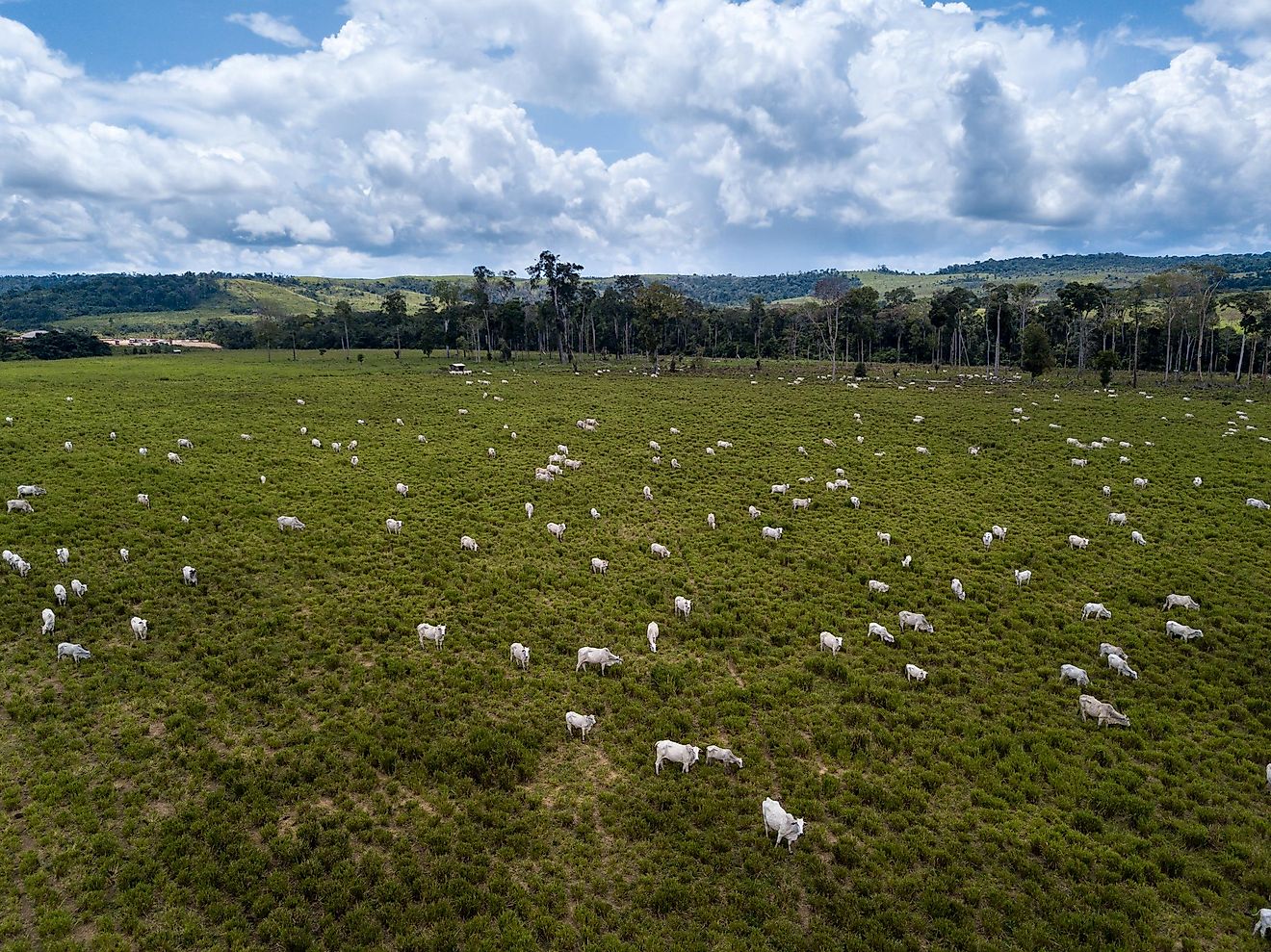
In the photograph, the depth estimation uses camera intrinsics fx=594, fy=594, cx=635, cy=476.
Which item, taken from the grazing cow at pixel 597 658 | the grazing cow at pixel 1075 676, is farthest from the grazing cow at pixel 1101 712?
the grazing cow at pixel 597 658

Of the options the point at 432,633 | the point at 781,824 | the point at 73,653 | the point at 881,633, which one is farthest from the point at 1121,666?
the point at 73,653

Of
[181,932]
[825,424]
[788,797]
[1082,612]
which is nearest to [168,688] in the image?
[181,932]

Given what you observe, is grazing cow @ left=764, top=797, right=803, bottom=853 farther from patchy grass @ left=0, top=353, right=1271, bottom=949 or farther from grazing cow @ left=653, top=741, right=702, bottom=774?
grazing cow @ left=653, top=741, right=702, bottom=774

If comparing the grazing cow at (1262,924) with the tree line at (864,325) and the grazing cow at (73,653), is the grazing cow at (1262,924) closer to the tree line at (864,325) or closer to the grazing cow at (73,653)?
the grazing cow at (73,653)

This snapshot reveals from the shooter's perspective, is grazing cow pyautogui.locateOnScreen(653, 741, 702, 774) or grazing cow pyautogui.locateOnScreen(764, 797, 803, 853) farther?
grazing cow pyautogui.locateOnScreen(653, 741, 702, 774)

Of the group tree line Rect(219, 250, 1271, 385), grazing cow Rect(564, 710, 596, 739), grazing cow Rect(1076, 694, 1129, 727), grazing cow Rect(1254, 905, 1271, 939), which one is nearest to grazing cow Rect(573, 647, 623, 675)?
grazing cow Rect(564, 710, 596, 739)

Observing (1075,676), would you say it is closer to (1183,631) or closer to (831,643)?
(1183,631)
